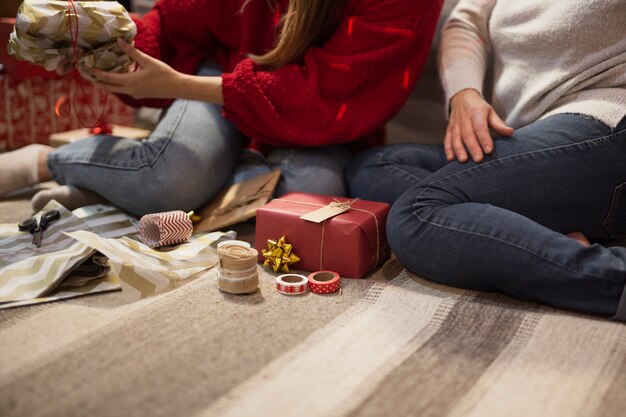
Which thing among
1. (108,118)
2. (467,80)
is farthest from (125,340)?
(108,118)

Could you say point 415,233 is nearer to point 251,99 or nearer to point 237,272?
point 237,272

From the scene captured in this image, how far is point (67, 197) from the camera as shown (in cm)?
132

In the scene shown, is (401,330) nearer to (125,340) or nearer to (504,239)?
(504,239)

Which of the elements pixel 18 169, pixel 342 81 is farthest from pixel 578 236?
pixel 18 169

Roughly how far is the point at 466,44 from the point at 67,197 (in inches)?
33.8


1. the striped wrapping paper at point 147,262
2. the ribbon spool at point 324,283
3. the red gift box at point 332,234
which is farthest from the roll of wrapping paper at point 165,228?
the ribbon spool at point 324,283

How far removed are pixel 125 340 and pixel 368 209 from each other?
1.55 feet

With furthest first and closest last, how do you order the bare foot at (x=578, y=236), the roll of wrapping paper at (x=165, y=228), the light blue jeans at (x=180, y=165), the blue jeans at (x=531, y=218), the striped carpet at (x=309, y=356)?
1. the light blue jeans at (x=180, y=165)
2. the roll of wrapping paper at (x=165, y=228)
3. the bare foot at (x=578, y=236)
4. the blue jeans at (x=531, y=218)
5. the striped carpet at (x=309, y=356)

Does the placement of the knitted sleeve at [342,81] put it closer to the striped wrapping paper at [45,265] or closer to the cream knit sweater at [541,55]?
the cream knit sweater at [541,55]

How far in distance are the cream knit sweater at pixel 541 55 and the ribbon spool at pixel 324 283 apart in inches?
17.4

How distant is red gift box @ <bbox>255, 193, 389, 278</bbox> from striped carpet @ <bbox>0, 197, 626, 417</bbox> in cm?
7

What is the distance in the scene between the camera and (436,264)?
3.38 ft

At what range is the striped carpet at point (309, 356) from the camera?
728 millimetres

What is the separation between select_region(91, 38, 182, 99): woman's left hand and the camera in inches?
48.6
